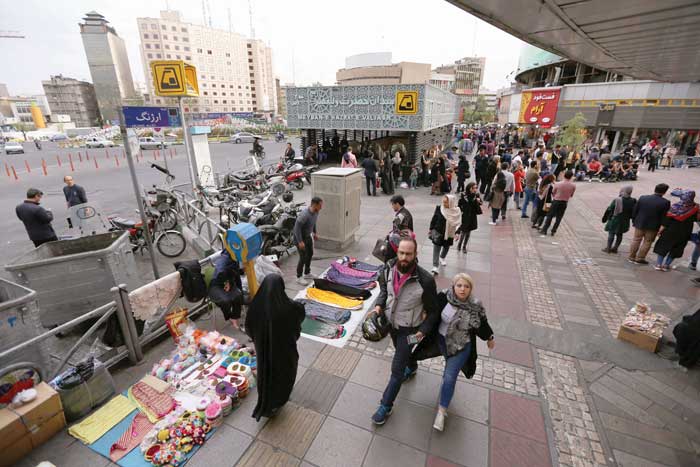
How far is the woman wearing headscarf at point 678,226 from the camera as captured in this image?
20.7ft

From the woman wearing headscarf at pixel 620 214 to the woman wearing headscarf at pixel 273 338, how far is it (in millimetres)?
8210

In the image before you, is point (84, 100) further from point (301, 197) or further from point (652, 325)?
point (652, 325)

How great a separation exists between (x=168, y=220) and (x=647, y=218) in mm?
11728

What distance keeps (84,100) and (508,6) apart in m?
112

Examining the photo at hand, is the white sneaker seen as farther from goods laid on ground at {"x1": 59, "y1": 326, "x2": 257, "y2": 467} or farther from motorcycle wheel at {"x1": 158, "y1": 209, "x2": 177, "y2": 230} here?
motorcycle wheel at {"x1": 158, "y1": 209, "x2": 177, "y2": 230}

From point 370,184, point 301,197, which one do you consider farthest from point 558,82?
point 301,197

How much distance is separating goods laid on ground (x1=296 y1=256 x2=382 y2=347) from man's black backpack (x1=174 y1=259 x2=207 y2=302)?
5.28 ft

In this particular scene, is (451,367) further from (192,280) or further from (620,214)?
(620,214)

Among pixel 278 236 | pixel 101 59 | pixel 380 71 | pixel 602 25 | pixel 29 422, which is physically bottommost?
pixel 29 422

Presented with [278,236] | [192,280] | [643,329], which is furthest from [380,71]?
[192,280]

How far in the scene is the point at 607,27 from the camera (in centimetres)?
351

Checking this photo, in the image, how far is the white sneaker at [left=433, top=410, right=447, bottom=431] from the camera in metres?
3.25

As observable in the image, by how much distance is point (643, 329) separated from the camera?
4547 mm

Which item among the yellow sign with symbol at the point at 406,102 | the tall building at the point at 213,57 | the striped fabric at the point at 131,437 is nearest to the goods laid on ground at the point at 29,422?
the striped fabric at the point at 131,437
